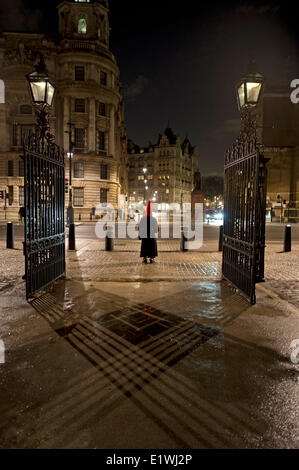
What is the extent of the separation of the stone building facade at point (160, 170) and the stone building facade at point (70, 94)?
74692mm

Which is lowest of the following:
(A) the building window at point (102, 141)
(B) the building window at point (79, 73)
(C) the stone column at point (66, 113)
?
(A) the building window at point (102, 141)

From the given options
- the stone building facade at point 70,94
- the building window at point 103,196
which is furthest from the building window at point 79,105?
the building window at point 103,196

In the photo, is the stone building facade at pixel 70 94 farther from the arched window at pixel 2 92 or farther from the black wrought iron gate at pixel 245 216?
the black wrought iron gate at pixel 245 216

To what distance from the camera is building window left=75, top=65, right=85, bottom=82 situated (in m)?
44.8

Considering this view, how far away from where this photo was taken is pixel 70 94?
44.9m

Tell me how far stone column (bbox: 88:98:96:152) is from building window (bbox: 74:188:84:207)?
236 inches

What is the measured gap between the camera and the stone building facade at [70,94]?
145 ft

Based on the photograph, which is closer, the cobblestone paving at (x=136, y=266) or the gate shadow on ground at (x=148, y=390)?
the gate shadow on ground at (x=148, y=390)

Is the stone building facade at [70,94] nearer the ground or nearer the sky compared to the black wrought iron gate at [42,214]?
nearer the sky

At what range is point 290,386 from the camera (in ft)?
10.5

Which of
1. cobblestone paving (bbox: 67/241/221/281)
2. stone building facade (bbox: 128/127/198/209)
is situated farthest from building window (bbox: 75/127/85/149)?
stone building facade (bbox: 128/127/198/209)

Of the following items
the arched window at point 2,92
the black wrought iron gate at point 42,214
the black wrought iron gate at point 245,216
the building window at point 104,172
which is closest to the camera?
the black wrought iron gate at point 245,216

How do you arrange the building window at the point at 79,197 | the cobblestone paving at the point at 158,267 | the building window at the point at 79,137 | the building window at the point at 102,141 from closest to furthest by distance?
the cobblestone paving at the point at 158,267, the building window at the point at 79,197, the building window at the point at 79,137, the building window at the point at 102,141

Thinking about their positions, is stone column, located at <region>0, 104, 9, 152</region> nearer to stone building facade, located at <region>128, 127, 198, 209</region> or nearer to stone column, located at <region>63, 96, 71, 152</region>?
stone column, located at <region>63, 96, 71, 152</region>
